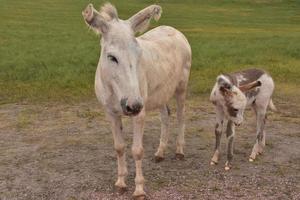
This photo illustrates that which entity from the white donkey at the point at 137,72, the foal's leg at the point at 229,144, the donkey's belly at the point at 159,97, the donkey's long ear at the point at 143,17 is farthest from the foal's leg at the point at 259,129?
the donkey's long ear at the point at 143,17

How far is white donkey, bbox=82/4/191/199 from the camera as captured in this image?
6.93m

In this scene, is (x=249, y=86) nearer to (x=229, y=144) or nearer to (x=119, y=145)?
(x=229, y=144)

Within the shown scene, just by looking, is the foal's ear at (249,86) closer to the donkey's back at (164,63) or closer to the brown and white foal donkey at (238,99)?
the brown and white foal donkey at (238,99)

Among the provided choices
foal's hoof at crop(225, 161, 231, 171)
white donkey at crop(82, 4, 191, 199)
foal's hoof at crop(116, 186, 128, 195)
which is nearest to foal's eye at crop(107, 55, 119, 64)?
white donkey at crop(82, 4, 191, 199)

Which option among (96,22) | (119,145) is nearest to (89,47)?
(119,145)

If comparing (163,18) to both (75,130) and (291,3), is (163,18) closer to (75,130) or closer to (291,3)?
(291,3)

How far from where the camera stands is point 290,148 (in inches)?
434

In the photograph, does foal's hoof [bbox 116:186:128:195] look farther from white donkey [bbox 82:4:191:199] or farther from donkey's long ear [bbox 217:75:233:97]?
donkey's long ear [bbox 217:75:233:97]

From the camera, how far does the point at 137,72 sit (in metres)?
7.16

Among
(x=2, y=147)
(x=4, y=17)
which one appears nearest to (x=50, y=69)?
(x=2, y=147)

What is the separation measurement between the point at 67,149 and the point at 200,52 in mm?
13484

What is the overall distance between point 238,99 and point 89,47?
16.2 metres

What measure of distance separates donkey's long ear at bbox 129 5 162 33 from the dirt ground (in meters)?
2.85

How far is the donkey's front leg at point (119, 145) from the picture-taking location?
845cm
